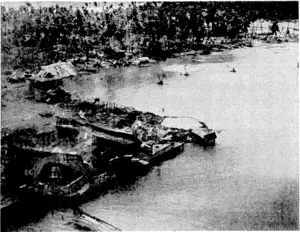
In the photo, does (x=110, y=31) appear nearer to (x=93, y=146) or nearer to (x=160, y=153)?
(x=160, y=153)

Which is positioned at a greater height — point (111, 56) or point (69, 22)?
point (69, 22)

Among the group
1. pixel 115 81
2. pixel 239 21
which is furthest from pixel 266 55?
pixel 115 81

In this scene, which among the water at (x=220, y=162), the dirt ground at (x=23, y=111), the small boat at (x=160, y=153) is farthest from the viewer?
the dirt ground at (x=23, y=111)

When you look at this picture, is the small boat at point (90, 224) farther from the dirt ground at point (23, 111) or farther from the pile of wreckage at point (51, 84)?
the pile of wreckage at point (51, 84)

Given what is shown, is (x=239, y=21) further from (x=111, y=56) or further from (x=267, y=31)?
(x=111, y=56)

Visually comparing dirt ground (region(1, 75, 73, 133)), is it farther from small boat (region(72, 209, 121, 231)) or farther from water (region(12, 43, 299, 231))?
small boat (region(72, 209, 121, 231))

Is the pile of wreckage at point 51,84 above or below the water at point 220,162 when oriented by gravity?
above

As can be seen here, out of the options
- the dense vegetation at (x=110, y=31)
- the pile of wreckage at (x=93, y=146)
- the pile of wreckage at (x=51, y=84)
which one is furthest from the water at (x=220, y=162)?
the dense vegetation at (x=110, y=31)
